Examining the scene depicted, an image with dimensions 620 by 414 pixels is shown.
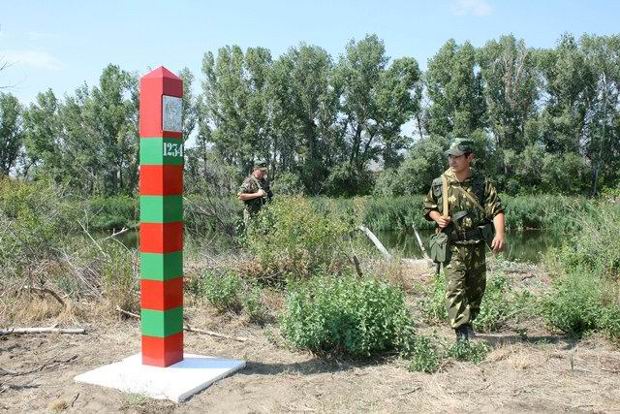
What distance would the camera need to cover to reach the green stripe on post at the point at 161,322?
180 inches

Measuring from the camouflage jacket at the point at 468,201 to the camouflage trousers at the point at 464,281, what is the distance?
0.22 metres

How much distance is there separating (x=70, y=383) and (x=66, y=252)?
3.27 m

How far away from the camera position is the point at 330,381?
445 cm

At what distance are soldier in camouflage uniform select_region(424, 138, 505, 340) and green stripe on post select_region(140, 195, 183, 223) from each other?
2.26 meters

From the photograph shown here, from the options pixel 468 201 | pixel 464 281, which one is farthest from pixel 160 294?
pixel 468 201

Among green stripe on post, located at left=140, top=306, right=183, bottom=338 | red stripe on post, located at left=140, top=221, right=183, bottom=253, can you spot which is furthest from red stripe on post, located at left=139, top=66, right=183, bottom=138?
green stripe on post, located at left=140, top=306, right=183, bottom=338

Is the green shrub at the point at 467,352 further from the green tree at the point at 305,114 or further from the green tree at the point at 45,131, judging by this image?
the green tree at the point at 45,131

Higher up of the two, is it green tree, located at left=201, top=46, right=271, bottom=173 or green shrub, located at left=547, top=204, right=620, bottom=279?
green tree, located at left=201, top=46, right=271, bottom=173

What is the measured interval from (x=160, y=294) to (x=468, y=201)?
2.74m

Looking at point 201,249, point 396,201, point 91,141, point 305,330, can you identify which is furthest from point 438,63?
point 305,330

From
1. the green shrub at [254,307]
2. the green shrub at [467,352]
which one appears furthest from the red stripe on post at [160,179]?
the green shrub at [467,352]

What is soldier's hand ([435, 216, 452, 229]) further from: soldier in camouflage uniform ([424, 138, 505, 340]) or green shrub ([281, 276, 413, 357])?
green shrub ([281, 276, 413, 357])

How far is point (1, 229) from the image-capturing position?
724cm

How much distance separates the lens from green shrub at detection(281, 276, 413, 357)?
4848mm
